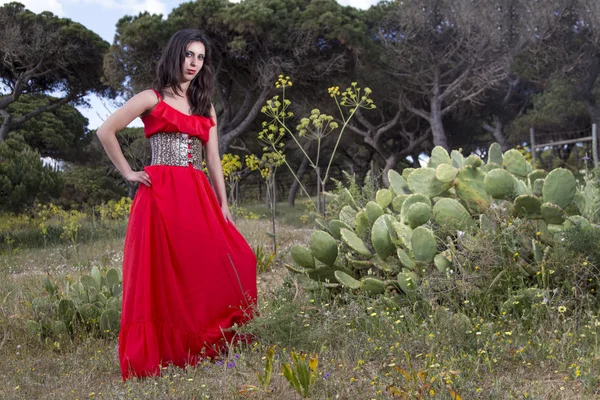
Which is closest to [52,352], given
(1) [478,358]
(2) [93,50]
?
(1) [478,358]

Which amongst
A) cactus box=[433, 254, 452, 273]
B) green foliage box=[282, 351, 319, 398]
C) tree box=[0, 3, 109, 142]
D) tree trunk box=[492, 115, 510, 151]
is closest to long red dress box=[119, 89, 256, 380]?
green foliage box=[282, 351, 319, 398]

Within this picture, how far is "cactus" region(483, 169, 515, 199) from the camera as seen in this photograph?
3.41 meters

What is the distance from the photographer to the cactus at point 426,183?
151 inches

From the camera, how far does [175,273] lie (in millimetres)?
3064

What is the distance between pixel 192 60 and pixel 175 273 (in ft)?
3.56

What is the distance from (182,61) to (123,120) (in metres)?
0.43

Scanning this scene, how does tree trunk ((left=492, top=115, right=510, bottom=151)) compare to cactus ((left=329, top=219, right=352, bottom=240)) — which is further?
tree trunk ((left=492, top=115, right=510, bottom=151))

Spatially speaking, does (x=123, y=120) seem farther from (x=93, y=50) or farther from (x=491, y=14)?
(x=93, y=50)

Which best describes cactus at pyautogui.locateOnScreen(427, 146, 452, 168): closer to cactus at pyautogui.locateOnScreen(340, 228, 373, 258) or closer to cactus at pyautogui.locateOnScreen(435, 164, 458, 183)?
cactus at pyautogui.locateOnScreen(435, 164, 458, 183)

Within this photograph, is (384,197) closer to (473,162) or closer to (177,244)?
(473,162)

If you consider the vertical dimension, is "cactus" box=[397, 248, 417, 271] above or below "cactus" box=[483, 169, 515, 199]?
below

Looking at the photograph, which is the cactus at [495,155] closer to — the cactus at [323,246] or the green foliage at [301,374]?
the cactus at [323,246]

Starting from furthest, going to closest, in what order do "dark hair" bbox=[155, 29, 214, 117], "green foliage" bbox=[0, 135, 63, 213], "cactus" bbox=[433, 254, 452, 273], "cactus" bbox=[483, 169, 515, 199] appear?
"green foliage" bbox=[0, 135, 63, 213] → "cactus" bbox=[483, 169, 515, 199] → "cactus" bbox=[433, 254, 452, 273] → "dark hair" bbox=[155, 29, 214, 117]

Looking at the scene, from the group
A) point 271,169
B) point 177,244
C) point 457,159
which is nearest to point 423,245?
point 457,159
